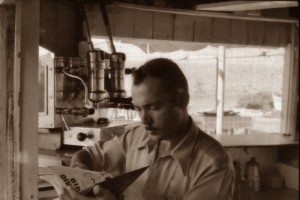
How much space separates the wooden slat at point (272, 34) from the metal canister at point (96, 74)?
6.00ft

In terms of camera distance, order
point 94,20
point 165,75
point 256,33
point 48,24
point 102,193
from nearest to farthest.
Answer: point 102,193, point 165,75, point 48,24, point 94,20, point 256,33

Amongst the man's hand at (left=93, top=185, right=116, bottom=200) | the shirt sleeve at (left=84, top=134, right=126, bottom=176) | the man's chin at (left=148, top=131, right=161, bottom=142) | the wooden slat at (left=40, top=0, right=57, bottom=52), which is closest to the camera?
the man's hand at (left=93, top=185, right=116, bottom=200)

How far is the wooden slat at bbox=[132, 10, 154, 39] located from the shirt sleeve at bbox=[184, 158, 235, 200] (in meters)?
1.99

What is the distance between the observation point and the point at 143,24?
3.14m

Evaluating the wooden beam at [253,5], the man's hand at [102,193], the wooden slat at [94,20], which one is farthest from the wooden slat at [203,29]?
the man's hand at [102,193]

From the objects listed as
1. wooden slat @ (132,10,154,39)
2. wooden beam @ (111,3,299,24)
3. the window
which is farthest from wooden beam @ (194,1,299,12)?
the window

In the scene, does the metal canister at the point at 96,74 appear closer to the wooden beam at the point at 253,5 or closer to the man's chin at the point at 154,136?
the wooden beam at the point at 253,5

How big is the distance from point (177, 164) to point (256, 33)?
7.73ft

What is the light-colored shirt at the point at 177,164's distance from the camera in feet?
4.26

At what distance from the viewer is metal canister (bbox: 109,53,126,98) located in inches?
100

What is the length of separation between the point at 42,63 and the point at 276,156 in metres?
2.32

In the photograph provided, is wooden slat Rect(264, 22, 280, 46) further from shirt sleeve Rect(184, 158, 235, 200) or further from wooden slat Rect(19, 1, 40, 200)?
wooden slat Rect(19, 1, 40, 200)

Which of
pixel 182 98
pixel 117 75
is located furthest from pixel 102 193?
pixel 117 75

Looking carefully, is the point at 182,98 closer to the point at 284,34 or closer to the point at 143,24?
the point at 143,24
